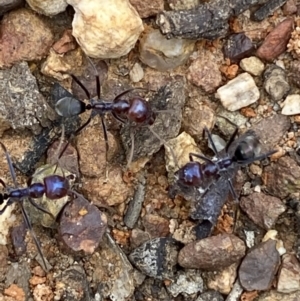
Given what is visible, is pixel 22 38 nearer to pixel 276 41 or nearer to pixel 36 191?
pixel 36 191

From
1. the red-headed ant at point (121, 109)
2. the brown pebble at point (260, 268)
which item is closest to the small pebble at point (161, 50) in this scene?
the red-headed ant at point (121, 109)

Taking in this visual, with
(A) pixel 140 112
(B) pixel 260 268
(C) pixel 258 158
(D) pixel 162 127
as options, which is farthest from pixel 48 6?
(B) pixel 260 268

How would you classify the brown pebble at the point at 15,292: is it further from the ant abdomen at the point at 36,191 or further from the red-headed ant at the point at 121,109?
the red-headed ant at the point at 121,109

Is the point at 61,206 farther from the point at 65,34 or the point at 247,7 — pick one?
the point at 247,7

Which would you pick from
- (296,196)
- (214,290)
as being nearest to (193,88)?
(296,196)

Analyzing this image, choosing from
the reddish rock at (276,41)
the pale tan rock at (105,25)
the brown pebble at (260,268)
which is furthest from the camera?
the reddish rock at (276,41)

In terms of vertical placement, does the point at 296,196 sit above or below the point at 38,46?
below

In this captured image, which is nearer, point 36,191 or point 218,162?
point 36,191
